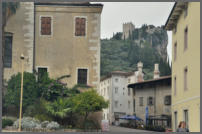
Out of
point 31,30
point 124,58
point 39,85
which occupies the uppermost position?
point 124,58

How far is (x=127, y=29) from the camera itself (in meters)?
172

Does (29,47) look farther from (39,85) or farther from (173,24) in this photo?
(173,24)

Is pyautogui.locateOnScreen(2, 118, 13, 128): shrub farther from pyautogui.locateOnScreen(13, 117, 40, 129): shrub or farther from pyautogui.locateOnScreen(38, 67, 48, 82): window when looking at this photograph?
pyautogui.locateOnScreen(38, 67, 48, 82): window

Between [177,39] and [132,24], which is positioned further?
[132,24]

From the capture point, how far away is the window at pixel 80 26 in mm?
30859

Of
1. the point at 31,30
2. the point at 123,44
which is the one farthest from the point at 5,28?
the point at 123,44

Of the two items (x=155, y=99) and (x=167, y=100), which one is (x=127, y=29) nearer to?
(x=155, y=99)

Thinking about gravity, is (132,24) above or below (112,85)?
above

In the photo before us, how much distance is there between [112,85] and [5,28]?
44.7 metres

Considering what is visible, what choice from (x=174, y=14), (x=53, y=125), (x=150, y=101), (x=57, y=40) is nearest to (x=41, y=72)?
(x=57, y=40)

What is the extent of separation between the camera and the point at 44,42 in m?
Answer: 31.0

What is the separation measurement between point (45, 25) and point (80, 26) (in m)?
2.73

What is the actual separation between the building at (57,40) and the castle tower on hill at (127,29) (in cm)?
13712

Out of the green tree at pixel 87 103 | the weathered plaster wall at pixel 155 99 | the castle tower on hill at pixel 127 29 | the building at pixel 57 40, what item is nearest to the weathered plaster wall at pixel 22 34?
the building at pixel 57 40
